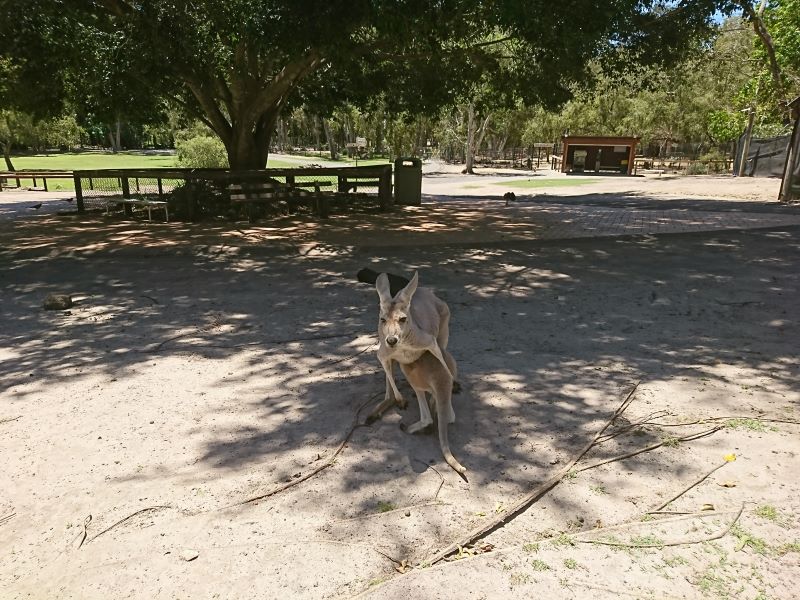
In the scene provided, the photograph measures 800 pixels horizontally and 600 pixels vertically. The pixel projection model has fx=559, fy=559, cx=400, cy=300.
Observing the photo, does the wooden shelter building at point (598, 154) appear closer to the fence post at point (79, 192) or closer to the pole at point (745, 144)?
the pole at point (745, 144)

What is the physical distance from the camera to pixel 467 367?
5.41 m

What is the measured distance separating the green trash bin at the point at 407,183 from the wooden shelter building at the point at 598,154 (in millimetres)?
23735

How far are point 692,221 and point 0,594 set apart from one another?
51.6 ft

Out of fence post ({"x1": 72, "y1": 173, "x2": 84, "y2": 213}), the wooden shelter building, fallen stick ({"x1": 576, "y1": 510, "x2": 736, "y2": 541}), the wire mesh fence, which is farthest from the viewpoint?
the wooden shelter building

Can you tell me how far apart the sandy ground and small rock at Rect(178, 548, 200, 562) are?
0.04 feet

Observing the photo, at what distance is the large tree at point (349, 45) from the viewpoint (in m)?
8.87

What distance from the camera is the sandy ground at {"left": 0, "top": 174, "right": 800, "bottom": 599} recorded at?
2.88 meters

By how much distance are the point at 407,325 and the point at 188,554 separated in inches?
70.0

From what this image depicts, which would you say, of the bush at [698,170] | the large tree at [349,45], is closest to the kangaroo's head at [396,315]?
the large tree at [349,45]

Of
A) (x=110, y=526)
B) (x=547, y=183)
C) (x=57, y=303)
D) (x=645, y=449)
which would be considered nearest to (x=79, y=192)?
(x=57, y=303)

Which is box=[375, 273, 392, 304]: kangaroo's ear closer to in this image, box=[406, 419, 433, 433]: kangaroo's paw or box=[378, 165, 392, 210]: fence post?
box=[406, 419, 433, 433]: kangaroo's paw

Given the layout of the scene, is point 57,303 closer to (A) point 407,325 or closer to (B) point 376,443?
(B) point 376,443

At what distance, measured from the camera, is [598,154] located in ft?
130

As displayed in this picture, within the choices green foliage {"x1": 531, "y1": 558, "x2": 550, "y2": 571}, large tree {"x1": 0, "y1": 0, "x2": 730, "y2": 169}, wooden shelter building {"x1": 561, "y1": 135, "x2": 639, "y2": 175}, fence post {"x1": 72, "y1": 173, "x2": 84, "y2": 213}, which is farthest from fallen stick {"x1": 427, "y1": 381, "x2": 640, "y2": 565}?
wooden shelter building {"x1": 561, "y1": 135, "x2": 639, "y2": 175}
